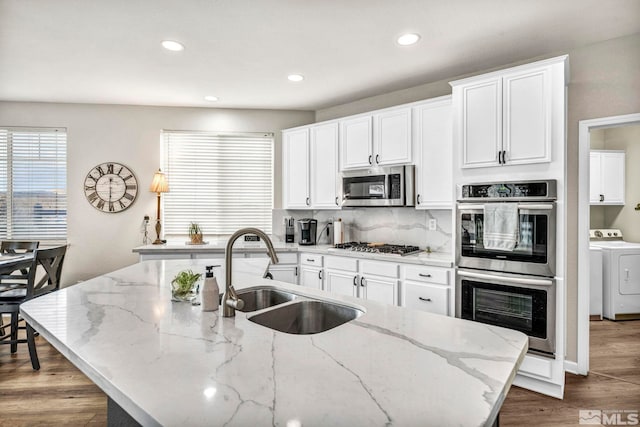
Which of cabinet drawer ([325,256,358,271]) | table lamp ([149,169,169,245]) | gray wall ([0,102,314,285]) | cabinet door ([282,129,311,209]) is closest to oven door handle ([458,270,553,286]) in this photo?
cabinet drawer ([325,256,358,271])

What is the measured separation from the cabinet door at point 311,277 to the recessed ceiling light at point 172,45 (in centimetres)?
240

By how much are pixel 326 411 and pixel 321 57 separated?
283 centimetres

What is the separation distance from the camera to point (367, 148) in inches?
144

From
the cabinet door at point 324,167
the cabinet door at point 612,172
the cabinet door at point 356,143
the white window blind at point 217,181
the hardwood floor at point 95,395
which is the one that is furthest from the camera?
the cabinet door at point 612,172

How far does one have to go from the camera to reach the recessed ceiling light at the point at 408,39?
8.42 ft

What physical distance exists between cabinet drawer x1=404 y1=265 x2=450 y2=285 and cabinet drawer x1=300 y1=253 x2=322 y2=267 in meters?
1.00

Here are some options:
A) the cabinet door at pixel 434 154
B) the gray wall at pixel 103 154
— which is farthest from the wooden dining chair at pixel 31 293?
the cabinet door at pixel 434 154

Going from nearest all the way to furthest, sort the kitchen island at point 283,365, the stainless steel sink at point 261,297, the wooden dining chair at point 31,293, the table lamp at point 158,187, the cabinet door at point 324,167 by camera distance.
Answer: the kitchen island at point 283,365 < the stainless steel sink at point 261,297 < the wooden dining chair at point 31,293 < the cabinet door at point 324,167 < the table lamp at point 158,187

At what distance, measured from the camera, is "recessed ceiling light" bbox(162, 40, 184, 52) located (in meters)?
2.67

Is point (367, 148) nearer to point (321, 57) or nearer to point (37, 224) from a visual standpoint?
point (321, 57)

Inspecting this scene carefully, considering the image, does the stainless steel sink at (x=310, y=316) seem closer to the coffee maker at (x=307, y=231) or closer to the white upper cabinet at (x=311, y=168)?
the white upper cabinet at (x=311, y=168)

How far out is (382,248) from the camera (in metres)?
3.47

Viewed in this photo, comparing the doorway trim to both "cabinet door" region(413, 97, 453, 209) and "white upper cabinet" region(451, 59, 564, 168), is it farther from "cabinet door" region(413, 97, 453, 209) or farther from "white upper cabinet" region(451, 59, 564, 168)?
"cabinet door" region(413, 97, 453, 209)

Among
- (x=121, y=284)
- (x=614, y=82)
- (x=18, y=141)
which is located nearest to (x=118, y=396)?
(x=121, y=284)
